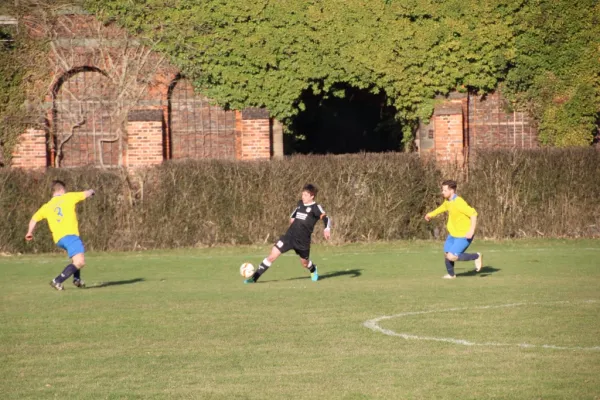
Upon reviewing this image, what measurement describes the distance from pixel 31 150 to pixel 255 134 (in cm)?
618

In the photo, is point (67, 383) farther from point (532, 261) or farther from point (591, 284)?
point (532, 261)

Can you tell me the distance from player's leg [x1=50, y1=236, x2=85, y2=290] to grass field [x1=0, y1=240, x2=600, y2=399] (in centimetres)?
29

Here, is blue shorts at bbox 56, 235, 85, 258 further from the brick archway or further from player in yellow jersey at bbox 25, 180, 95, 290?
the brick archway

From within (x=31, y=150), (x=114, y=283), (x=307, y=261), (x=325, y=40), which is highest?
(x=325, y=40)

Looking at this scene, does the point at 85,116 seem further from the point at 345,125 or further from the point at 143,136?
the point at 345,125

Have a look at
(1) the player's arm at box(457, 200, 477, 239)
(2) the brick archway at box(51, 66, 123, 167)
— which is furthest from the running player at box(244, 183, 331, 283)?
(2) the brick archway at box(51, 66, 123, 167)

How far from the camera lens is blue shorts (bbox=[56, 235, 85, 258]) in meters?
15.8

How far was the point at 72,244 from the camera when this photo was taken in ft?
52.0

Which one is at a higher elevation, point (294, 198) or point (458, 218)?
point (294, 198)

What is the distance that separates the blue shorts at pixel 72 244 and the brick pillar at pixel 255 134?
13.4 m

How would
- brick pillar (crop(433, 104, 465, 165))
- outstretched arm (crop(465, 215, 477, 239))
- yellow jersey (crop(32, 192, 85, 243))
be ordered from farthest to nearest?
brick pillar (crop(433, 104, 465, 165)) < outstretched arm (crop(465, 215, 477, 239)) < yellow jersey (crop(32, 192, 85, 243))

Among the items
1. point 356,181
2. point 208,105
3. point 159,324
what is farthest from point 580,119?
point 159,324

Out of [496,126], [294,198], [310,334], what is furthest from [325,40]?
[310,334]

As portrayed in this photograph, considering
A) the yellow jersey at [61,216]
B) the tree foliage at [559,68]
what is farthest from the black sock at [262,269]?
the tree foliage at [559,68]
